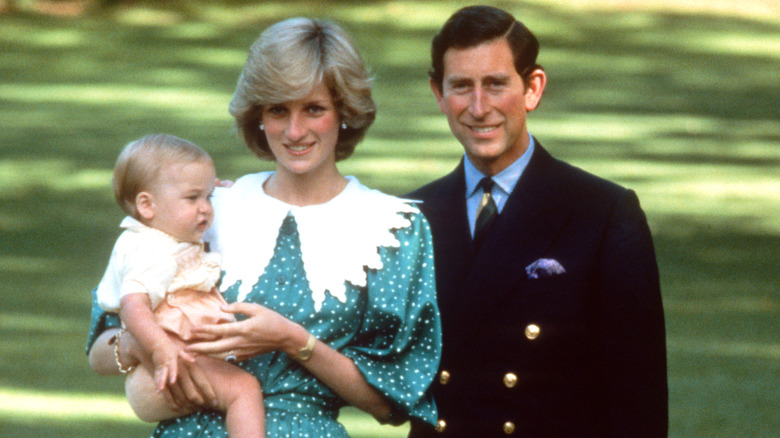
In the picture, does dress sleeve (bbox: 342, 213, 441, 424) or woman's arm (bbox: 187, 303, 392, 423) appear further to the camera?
dress sleeve (bbox: 342, 213, 441, 424)

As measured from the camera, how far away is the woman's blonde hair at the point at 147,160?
137 inches

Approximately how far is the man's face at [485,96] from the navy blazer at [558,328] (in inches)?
8.2

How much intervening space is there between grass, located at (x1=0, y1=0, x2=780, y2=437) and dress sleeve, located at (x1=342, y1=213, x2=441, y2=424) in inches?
133

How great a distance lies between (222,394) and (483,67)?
110 cm

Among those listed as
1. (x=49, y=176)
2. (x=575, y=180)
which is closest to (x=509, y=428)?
(x=575, y=180)

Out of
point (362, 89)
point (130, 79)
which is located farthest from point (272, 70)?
point (130, 79)

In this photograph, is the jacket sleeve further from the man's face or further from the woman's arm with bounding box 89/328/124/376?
the woman's arm with bounding box 89/328/124/376

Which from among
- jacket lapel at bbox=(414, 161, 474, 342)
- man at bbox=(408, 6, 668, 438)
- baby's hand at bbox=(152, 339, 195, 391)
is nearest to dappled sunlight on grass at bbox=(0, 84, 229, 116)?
jacket lapel at bbox=(414, 161, 474, 342)

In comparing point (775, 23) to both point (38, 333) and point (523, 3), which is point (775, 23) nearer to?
point (523, 3)

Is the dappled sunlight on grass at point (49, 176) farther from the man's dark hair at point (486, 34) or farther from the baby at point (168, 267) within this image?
the baby at point (168, 267)

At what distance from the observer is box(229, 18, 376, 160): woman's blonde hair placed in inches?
140

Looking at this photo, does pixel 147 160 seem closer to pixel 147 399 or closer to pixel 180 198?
pixel 180 198

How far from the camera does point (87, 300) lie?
912cm

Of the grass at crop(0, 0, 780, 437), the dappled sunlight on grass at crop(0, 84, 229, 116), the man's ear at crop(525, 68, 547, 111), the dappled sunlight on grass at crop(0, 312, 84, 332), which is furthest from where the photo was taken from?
the dappled sunlight on grass at crop(0, 84, 229, 116)
